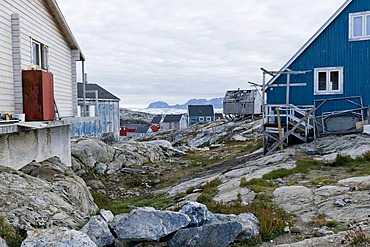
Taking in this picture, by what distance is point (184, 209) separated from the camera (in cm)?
756

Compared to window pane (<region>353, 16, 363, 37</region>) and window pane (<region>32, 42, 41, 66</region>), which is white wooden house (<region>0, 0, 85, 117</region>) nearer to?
window pane (<region>32, 42, 41, 66</region>)

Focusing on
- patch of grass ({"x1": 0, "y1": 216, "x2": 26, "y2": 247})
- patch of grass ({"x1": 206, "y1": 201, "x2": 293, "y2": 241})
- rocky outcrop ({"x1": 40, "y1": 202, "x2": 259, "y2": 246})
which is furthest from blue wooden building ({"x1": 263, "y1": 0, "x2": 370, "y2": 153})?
patch of grass ({"x1": 0, "y1": 216, "x2": 26, "y2": 247})

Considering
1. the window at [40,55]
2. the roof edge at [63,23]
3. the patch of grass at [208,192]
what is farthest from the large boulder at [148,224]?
the roof edge at [63,23]

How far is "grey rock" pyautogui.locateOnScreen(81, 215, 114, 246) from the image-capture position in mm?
6618

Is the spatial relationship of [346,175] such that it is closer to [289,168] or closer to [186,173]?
[289,168]

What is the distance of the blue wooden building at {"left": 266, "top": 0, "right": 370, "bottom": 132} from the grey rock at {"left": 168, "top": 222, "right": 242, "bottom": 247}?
1347 cm

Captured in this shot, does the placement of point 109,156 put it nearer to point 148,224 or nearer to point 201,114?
point 148,224

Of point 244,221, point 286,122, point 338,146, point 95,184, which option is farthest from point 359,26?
point 95,184

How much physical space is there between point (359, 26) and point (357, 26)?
0.31 feet

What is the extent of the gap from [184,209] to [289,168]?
7.12 meters

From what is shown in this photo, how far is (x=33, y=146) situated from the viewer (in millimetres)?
12938

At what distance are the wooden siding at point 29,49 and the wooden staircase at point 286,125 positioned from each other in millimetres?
10587

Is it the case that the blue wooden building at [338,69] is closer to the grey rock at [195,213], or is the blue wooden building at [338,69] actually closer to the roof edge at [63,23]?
the roof edge at [63,23]

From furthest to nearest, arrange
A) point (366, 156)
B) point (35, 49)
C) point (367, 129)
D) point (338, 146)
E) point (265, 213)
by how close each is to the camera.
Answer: point (367, 129), point (338, 146), point (366, 156), point (35, 49), point (265, 213)
